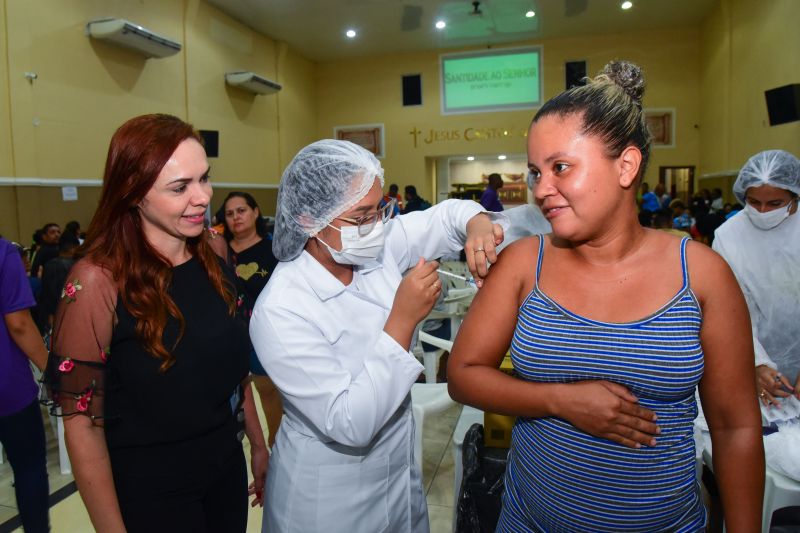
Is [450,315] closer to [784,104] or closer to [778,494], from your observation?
[778,494]

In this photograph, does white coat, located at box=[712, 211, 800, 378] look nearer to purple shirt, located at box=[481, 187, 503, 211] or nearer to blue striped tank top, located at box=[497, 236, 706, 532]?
blue striped tank top, located at box=[497, 236, 706, 532]

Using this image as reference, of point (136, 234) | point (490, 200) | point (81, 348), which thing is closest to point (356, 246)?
point (136, 234)

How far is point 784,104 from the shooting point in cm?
540

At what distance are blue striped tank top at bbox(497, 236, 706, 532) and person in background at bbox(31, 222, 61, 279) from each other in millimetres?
4198

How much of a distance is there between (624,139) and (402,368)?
596 millimetres

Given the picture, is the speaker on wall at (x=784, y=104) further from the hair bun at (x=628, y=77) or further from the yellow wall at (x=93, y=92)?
the yellow wall at (x=93, y=92)

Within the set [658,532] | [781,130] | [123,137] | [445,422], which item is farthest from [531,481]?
[781,130]

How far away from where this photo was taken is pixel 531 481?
1019 millimetres

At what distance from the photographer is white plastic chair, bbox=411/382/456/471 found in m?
2.21

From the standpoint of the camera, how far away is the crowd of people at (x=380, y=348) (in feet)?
3.07

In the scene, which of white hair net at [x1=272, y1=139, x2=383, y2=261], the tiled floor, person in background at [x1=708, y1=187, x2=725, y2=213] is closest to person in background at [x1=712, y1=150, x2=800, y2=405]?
the tiled floor

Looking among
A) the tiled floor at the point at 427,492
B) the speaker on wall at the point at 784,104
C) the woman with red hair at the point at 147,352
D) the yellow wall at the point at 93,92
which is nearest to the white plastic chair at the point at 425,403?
the tiled floor at the point at 427,492

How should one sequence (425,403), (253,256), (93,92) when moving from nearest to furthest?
1. (425,403)
2. (253,256)
3. (93,92)

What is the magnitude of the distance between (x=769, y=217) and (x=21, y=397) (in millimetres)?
2790
